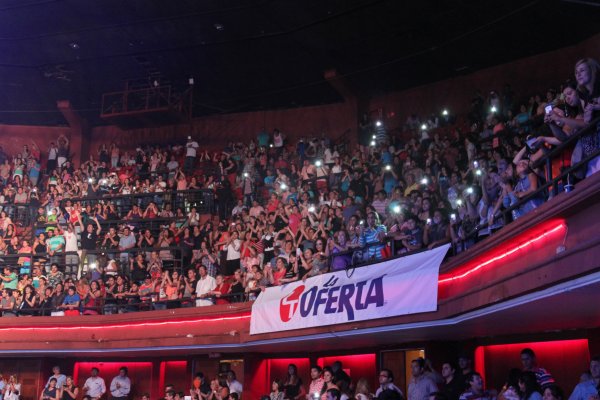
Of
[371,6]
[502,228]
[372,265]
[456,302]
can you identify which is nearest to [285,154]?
[371,6]

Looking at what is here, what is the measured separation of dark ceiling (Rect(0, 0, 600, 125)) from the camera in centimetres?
1497

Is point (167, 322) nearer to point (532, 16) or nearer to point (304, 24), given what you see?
point (304, 24)

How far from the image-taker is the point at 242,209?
17094 millimetres

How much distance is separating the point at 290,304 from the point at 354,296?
174 cm

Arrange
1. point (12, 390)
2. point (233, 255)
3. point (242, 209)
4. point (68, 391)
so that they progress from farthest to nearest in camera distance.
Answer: point (242, 209), point (12, 390), point (68, 391), point (233, 255)

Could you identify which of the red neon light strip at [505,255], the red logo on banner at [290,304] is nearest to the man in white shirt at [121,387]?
the red logo on banner at [290,304]

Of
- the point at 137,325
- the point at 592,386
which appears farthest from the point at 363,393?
the point at 137,325

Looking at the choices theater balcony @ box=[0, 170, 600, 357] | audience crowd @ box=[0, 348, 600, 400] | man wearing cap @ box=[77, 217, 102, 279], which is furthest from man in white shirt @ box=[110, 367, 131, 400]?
man wearing cap @ box=[77, 217, 102, 279]

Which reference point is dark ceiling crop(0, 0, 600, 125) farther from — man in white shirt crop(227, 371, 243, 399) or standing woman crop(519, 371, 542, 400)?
standing woman crop(519, 371, 542, 400)

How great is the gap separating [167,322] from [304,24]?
7460 millimetres

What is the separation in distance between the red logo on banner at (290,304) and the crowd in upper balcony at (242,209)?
12.0 inches

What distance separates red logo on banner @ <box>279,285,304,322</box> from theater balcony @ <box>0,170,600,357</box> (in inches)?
11.5

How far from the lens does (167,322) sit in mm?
14461

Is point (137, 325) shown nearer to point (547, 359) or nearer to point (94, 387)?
point (94, 387)
